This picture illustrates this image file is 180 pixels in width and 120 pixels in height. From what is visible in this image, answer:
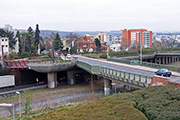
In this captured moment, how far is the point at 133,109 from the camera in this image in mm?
14758

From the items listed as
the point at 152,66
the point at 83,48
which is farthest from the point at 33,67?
the point at 83,48

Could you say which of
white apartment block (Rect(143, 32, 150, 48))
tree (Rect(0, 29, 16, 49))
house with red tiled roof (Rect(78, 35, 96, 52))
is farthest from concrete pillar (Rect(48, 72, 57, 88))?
white apartment block (Rect(143, 32, 150, 48))

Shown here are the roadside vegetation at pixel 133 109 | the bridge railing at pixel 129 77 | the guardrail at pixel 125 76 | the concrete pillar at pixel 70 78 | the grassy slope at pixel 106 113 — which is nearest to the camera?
the grassy slope at pixel 106 113

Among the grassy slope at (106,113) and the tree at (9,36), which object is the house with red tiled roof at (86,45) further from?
the grassy slope at (106,113)

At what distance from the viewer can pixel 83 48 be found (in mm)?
103250

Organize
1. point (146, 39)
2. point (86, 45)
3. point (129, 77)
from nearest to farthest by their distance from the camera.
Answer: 1. point (129, 77)
2. point (86, 45)
3. point (146, 39)

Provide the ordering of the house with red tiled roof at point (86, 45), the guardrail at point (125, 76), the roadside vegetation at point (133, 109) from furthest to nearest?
the house with red tiled roof at point (86, 45) < the guardrail at point (125, 76) < the roadside vegetation at point (133, 109)

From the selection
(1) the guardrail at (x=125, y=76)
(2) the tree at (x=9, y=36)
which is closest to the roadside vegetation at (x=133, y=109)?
(1) the guardrail at (x=125, y=76)

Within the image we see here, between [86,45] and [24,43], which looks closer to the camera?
[24,43]

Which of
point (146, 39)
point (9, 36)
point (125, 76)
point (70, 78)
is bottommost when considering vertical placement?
point (70, 78)

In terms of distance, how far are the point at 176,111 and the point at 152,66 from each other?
2934 cm

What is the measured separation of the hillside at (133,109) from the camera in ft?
45.1

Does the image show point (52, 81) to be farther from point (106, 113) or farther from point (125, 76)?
point (106, 113)

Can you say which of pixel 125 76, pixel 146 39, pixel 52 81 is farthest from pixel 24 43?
pixel 146 39
